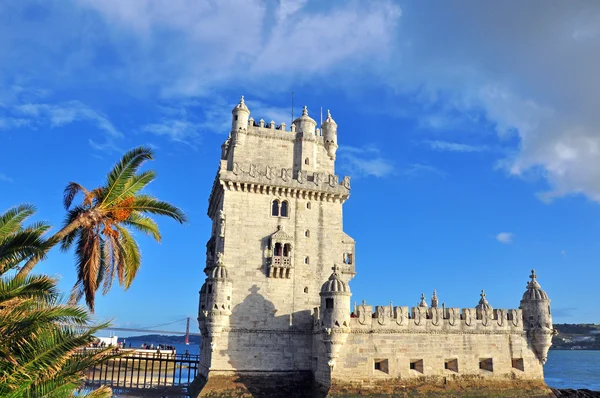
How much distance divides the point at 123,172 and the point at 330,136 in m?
21.2

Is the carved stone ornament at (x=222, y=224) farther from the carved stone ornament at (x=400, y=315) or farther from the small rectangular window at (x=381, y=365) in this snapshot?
the small rectangular window at (x=381, y=365)

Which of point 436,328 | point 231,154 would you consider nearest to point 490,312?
point 436,328

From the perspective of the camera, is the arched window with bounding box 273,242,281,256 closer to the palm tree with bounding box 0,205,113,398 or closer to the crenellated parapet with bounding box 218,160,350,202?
the crenellated parapet with bounding box 218,160,350,202

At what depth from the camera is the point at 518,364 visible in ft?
103

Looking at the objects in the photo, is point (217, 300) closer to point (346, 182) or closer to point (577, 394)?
point (346, 182)

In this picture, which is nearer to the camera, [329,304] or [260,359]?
[329,304]

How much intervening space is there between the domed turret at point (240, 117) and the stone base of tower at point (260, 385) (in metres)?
16.9

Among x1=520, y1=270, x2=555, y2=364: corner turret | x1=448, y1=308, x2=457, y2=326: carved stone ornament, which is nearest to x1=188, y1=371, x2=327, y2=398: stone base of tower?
x1=448, y1=308, x2=457, y2=326: carved stone ornament

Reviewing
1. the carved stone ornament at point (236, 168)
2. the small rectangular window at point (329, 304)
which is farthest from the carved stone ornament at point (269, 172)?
the small rectangular window at point (329, 304)

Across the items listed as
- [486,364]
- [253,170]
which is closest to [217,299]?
[253,170]

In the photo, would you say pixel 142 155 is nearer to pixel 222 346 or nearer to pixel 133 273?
pixel 133 273

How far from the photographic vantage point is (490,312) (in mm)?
31625

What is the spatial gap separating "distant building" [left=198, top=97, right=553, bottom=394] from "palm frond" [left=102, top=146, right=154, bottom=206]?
1315cm

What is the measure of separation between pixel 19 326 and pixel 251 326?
67.7 feet
